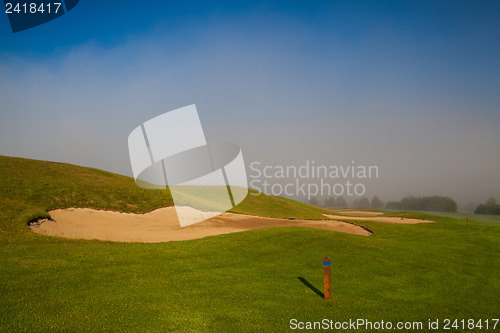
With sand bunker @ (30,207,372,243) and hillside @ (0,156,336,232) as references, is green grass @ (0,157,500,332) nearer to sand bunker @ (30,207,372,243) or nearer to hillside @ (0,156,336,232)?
hillside @ (0,156,336,232)

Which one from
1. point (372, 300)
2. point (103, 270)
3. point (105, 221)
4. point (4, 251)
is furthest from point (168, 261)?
point (105, 221)

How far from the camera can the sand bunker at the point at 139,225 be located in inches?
1010

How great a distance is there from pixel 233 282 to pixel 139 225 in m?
23.8

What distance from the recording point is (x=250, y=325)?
9.12m

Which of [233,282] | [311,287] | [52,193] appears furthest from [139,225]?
[311,287]

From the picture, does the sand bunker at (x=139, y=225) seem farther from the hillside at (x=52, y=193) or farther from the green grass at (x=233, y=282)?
the green grass at (x=233, y=282)

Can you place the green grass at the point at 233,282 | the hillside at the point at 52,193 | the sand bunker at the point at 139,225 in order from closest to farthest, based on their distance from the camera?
1. the green grass at the point at 233,282
2. the sand bunker at the point at 139,225
3. the hillside at the point at 52,193

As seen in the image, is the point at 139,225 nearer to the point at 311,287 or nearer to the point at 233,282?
the point at 233,282

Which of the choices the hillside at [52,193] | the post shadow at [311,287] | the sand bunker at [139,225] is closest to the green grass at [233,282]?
the post shadow at [311,287]

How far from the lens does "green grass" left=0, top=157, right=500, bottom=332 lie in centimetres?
935

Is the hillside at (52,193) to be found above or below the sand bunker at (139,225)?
above

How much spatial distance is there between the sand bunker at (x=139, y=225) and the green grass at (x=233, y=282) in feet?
15.0

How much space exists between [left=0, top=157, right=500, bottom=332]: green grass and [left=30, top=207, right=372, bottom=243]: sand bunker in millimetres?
4568

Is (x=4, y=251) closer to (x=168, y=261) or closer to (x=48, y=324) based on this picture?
(x=168, y=261)
